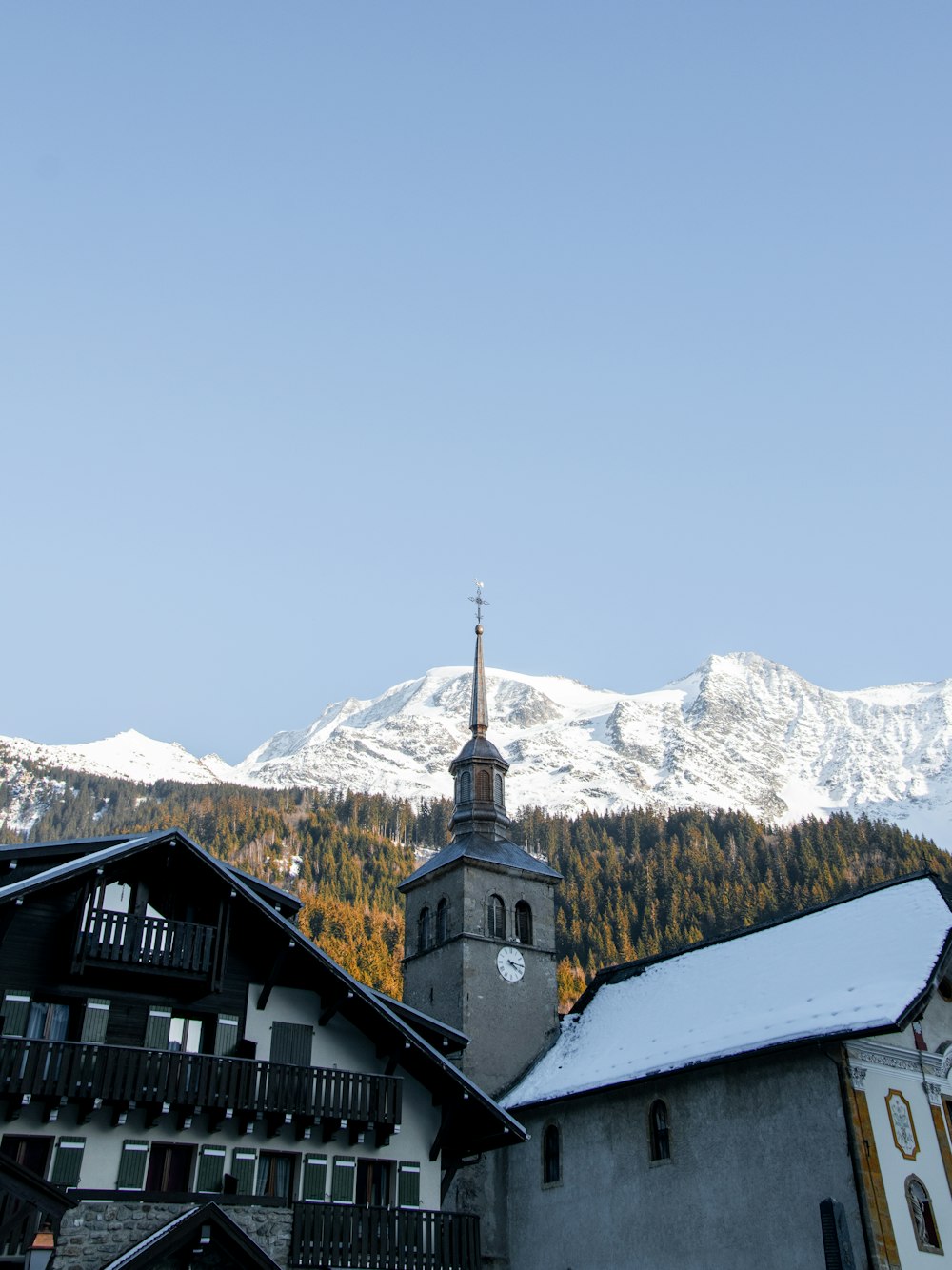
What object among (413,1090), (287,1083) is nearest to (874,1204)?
(413,1090)

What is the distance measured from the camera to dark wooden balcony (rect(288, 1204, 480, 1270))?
25.9 metres

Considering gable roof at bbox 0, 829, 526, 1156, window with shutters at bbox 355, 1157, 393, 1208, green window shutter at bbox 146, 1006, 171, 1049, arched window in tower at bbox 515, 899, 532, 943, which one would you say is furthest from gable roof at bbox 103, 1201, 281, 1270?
arched window in tower at bbox 515, 899, 532, 943

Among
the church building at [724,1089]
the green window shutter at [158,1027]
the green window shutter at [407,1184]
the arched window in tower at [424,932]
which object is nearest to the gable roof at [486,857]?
the church building at [724,1089]

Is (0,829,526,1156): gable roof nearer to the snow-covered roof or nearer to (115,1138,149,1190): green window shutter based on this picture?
(115,1138,149,1190): green window shutter

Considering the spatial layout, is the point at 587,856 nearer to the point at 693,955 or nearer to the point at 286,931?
the point at 693,955

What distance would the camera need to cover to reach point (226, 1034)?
2766cm

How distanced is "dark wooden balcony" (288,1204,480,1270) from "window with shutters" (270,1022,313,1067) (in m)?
3.30

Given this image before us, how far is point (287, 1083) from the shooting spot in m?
26.7

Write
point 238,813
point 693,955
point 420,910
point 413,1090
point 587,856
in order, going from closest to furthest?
point 413,1090 → point 693,955 → point 420,910 → point 587,856 → point 238,813

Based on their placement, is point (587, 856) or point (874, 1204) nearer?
point (874, 1204)

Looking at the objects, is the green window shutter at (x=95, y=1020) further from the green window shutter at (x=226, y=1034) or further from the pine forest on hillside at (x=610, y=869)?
the pine forest on hillside at (x=610, y=869)

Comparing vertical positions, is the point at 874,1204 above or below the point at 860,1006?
below

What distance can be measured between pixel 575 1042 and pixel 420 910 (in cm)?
1004

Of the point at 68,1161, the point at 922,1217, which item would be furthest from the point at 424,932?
the point at 68,1161
